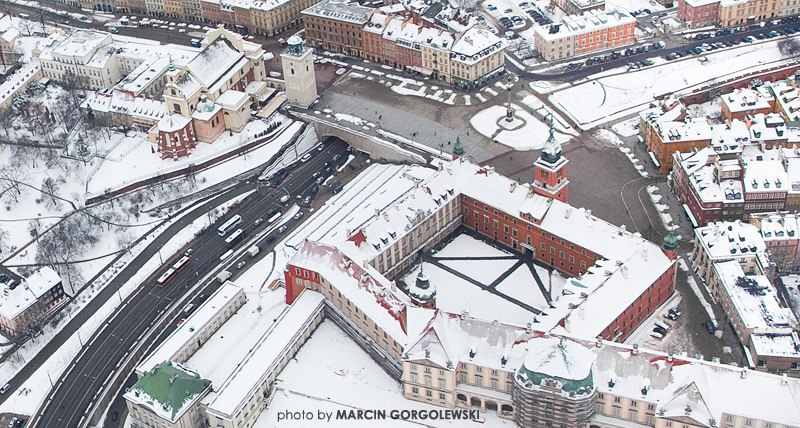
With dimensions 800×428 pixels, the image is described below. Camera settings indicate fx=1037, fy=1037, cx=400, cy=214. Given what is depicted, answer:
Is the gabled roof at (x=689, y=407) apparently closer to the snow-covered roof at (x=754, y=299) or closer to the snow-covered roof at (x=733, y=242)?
the snow-covered roof at (x=754, y=299)

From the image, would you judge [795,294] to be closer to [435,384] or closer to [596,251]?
[596,251]

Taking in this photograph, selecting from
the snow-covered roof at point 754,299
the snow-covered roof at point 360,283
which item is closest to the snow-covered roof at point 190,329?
the snow-covered roof at point 360,283

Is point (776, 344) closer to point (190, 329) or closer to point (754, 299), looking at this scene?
point (754, 299)

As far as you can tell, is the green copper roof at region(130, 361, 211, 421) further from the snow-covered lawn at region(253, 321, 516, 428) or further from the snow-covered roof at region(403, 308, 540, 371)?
the snow-covered roof at region(403, 308, 540, 371)

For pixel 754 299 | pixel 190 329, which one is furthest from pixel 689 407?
pixel 190 329

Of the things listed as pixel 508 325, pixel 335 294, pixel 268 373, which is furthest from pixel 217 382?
pixel 508 325
